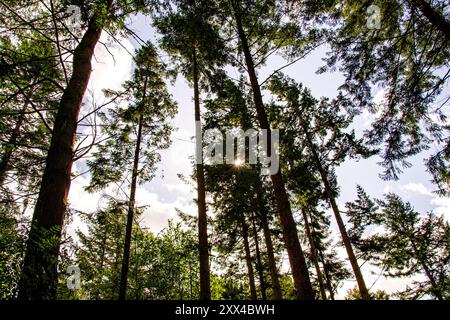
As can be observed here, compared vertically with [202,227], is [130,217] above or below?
above

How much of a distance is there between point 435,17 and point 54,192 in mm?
7667

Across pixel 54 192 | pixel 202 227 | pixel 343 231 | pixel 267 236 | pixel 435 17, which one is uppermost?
pixel 435 17

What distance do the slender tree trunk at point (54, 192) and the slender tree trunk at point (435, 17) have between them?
6.59m

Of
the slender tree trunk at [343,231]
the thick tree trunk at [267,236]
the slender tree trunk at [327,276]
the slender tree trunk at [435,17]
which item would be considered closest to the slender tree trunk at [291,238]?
the slender tree trunk at [343,231]

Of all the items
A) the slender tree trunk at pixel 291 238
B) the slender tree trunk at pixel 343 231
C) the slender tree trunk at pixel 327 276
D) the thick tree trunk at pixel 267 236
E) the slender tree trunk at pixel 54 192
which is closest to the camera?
the slender tree trunk at pixel 54 192

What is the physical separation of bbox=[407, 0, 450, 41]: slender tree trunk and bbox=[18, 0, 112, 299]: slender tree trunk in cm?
659

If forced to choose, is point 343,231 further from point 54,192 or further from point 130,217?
point 54,192

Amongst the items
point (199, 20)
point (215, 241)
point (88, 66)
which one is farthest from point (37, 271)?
point (215, 241)

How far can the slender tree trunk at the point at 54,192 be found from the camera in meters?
2.31

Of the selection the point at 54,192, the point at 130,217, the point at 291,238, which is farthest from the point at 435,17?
the point at 130,217

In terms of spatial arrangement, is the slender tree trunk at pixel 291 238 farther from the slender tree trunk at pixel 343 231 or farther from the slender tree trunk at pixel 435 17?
the slender tree trunk at pixel 435 17

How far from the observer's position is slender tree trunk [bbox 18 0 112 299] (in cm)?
231

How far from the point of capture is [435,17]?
516 centimetres

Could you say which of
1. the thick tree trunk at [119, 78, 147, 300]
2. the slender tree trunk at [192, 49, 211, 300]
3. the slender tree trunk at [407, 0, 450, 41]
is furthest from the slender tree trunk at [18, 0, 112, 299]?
the slender tree trunk at [407, 0, 450, 41]
